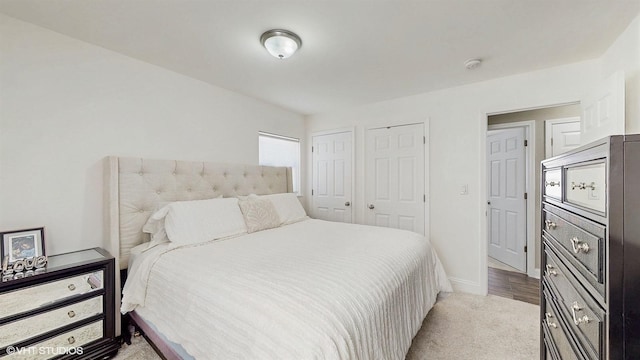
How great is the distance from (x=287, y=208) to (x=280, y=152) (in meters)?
1.12

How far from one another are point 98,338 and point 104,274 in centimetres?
42

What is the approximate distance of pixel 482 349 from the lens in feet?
6.00

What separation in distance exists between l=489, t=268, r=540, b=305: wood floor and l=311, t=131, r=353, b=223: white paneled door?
1.92 m

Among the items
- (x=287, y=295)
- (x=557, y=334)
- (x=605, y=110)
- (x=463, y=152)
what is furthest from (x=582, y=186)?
(x=463, y=152)

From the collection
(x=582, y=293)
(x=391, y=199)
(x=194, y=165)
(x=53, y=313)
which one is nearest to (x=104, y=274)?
(x=53, y=313)

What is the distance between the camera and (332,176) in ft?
12.4

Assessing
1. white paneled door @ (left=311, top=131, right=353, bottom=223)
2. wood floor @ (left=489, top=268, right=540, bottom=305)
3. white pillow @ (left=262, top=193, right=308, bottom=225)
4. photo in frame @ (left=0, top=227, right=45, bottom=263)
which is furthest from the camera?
white paneled door @ (left=311, top=131, right=353, bottom=223)

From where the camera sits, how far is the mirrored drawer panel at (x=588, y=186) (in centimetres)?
71

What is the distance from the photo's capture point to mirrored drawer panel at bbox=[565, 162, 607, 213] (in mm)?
714

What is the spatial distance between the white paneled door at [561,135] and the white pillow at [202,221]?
12.5ft

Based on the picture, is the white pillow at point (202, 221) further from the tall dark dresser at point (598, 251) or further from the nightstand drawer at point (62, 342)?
the tall dark dresser at point (598, 251)

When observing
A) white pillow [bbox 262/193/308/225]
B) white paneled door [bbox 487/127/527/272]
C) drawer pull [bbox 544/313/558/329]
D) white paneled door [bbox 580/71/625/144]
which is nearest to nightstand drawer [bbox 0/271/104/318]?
white pillow [bbox 262/193/308/225]

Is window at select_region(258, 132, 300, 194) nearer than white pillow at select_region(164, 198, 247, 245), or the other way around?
white pillow at select_region(164, 198, 247, 245)

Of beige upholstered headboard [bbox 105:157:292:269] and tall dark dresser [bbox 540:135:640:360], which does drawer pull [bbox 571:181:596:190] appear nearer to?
tall dark dresser [bbox 540:135:640:360]
